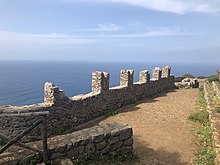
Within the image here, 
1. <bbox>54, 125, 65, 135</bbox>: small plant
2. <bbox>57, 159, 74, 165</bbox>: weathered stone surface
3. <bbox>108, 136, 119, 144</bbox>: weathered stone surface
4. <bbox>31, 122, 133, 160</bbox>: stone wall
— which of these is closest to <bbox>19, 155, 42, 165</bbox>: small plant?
<bbox>31, 122, 133, 160</bbox>: stone wall

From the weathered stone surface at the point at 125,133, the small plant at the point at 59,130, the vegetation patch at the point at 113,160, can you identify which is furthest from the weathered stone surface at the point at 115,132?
the small plant at the point at 59,130

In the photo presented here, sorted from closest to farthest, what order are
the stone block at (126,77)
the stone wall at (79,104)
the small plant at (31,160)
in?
the small plant at (31,160)
the stone wall at (79,104)
the stone block at (126,77)

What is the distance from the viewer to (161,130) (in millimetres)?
9688

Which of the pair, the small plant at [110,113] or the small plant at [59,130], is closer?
the small plant at [59,130]

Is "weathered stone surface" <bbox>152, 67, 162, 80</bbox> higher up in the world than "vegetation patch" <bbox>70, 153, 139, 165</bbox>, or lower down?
higher up

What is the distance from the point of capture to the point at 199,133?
922 centimetres

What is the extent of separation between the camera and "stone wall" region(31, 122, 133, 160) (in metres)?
5.19

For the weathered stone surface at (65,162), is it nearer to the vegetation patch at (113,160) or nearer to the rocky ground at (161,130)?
the vegetation patch at (113,160)

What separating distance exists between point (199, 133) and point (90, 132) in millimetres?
5786

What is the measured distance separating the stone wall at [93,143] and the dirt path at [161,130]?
100 centimetres

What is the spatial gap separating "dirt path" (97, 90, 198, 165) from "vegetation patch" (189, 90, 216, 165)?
280mm

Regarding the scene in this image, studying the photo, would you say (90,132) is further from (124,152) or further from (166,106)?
(166,106)

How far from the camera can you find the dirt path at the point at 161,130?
7.22m

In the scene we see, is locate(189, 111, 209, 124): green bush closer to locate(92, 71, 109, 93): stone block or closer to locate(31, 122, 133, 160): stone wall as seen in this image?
locate(92, 71, 109, 93): stone block
